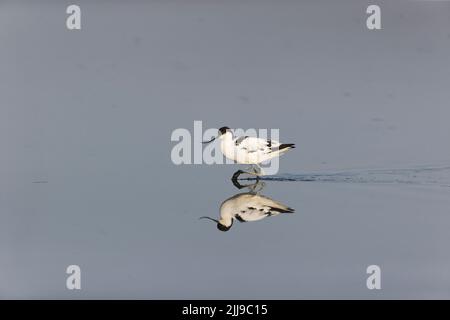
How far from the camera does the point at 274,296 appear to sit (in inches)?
51.4

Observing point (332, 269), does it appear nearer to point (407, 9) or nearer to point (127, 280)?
point (127, 280)

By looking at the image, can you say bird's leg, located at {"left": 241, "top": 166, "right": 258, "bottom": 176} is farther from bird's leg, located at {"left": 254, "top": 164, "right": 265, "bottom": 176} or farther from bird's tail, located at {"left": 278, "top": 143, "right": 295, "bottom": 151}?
bird's tail, located at {"left": 278, "top": 143, "right": 295, "bottom": 151}

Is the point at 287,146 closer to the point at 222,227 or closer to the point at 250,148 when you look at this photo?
the point at 250,148

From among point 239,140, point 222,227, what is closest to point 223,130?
point 239,140

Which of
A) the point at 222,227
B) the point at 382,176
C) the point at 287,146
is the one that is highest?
the point at 287,146

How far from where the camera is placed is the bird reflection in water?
131 cm

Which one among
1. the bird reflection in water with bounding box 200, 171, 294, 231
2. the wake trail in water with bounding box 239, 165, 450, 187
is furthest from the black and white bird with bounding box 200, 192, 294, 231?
the wake trail in water with bounding box 239, 165, 450, 187

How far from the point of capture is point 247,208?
1.33m

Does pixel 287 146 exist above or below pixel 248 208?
above

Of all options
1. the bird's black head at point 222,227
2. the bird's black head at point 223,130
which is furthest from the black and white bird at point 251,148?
the bird's black head at point 222,227

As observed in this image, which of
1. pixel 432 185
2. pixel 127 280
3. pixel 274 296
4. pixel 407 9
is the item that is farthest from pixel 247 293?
pixel 407 9

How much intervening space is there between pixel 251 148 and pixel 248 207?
19 cm

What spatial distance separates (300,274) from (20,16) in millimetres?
1197

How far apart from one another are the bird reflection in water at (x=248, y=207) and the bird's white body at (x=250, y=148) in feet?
0.23
